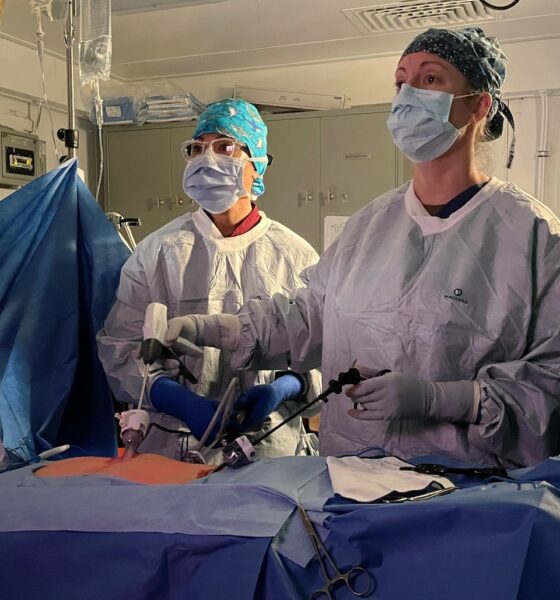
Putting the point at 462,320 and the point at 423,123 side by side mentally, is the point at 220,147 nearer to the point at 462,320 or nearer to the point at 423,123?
the point at 423,123

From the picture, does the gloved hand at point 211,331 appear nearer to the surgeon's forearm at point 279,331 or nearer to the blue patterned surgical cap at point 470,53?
the surgeon's forearm at point 279,331

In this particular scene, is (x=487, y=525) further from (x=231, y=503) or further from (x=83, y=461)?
(x=83, y=461)

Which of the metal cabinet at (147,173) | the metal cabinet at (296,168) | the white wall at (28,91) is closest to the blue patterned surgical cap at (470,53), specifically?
the metal cabinet at (296,168)

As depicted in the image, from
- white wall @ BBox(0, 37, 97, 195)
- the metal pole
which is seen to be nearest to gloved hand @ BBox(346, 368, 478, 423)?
the metal pole

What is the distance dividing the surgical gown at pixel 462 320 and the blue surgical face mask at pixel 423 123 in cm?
11

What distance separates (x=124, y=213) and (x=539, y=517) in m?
3.88

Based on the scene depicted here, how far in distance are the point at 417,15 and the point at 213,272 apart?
2193 millimetres

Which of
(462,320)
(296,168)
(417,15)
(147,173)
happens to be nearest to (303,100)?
(296,168)

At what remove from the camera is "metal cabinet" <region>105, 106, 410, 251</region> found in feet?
12.6

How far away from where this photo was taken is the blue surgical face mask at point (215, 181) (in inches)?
76.6

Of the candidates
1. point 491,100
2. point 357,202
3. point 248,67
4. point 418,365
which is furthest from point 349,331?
point 248,67

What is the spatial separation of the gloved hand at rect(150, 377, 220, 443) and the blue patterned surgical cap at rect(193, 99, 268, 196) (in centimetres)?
72

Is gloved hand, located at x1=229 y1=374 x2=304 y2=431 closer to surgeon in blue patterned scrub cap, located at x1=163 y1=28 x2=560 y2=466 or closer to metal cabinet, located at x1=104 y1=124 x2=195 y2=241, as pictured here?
surgeon in blue patterned scrub cap, located at x1=163 y1=28 x2=560 y2=466

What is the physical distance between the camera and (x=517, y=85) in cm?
390
